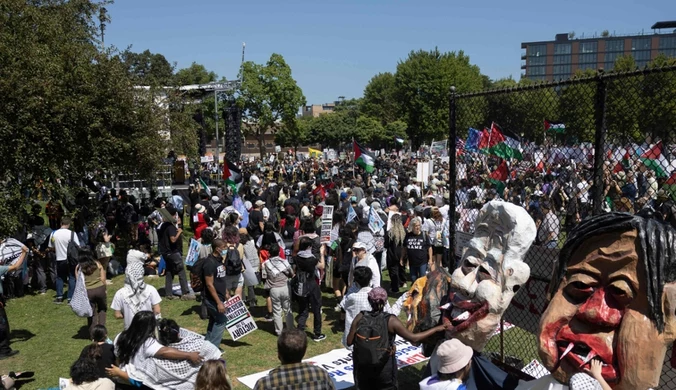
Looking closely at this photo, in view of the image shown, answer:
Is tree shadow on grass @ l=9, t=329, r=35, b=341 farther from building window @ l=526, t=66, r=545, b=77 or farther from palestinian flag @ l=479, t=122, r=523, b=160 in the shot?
building window @ l=526, t=66, r=545, b=77

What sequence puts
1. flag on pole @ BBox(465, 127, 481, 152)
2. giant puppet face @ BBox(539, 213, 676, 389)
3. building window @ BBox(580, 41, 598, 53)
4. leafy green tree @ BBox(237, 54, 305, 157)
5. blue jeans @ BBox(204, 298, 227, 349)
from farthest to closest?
building window @ BBox(580, 41, 598, 53)
leafy green tree @ BBox(237, 54, 305, 157)
blue jeans @ BBox(204, 298, 227, 349)
flag on pole @ BBox(465, 127, 481, 152)
giant puppet face @ BBox(539, 213, 676, 389)

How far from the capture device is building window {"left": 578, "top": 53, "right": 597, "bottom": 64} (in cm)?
14825

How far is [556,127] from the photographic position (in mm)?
6750

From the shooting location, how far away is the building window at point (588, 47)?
147625 mm

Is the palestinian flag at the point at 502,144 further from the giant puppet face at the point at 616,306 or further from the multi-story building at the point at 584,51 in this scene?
the multi-story building at the point at 584,51

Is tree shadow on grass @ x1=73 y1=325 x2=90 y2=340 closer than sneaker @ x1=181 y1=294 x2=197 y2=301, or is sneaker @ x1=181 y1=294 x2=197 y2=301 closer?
tree shadow on grass @ x1=73 y1=325 x2=90 y2=340

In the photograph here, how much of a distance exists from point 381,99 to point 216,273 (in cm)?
7723

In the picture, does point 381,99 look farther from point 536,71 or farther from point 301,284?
point 536,71

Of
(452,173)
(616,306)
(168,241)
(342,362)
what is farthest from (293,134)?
(616,306)

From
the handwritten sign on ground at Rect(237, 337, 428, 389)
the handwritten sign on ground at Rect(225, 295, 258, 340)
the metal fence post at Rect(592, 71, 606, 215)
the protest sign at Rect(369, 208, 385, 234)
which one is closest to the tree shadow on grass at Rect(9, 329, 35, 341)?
the handwritten sign on ground at Rect(225, 295, 258, 340)

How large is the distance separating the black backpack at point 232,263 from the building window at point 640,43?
15571 centimetres

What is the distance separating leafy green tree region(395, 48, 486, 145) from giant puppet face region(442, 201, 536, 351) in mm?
50922

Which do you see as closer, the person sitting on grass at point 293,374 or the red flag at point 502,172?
the person sitting on grass at point 293,374

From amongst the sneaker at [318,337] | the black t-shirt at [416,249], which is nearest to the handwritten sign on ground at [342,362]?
the sneaker at [318,337]
